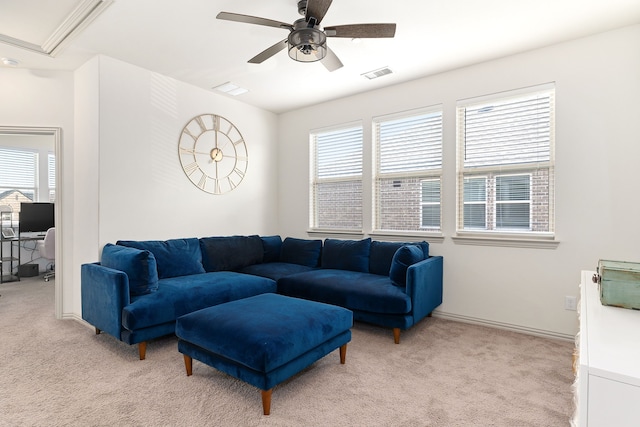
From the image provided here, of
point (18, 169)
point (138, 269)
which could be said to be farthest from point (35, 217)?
point (138, 269)

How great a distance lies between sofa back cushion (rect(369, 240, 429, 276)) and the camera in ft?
12.1

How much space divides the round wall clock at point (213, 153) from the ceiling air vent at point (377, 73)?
1963 millimetres

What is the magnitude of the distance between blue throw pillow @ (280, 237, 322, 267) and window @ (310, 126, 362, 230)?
427 millimetres

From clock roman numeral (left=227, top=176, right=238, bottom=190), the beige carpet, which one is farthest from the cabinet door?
clock roman numeral (left=227, top=176, right=238, bottom=190)

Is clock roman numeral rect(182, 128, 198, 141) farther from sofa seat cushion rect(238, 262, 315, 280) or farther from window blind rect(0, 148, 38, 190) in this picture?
window blind rect(0, 148, 38, 190)

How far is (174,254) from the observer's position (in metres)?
3.54

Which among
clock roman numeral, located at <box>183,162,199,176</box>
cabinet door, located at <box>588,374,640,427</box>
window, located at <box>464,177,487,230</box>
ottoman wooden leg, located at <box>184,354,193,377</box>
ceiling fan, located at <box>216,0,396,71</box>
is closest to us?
cabinet door, located at <box>588,374,640,427</box>

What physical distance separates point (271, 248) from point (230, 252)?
71 cm

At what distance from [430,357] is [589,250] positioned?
5.57 ft

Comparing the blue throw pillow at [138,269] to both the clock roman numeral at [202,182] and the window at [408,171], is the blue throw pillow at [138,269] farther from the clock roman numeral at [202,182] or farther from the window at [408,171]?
the window at [408,171]

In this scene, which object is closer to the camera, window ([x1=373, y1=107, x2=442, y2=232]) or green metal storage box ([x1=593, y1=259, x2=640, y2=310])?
green metal storage box ([x1=593, y1=259, x2=640, y2=310])

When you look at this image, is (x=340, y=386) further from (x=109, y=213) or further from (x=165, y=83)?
(x=165, y=83)

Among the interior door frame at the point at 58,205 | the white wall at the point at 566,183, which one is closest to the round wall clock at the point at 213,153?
the interior door frame at the point at 58,205

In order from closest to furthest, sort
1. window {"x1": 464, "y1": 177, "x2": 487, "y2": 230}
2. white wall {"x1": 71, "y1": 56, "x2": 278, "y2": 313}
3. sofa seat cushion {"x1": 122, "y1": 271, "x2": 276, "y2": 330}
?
1. sofa seat cushion {"x1": 122, "y1": 271, "x2": 276, "y2": 330}
2. white wall {"x1": 71, "y1": 56, "x2": 278, "y2": 313}
3. window {"x1": 464, "y1": 177, "x2": 487, "y2": 230}
